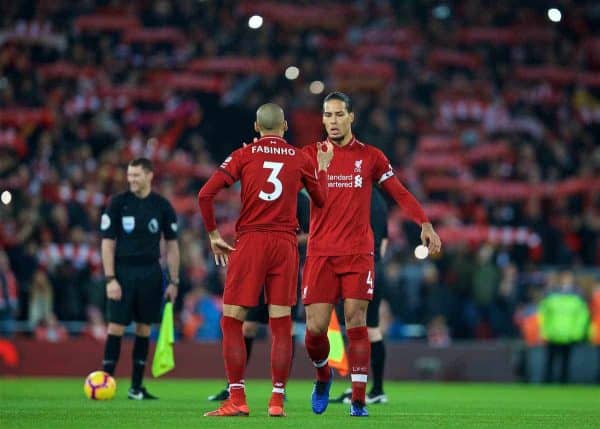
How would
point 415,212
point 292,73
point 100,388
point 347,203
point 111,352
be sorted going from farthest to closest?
point 292,73, point 111,352, point 100,388, point 347,203, point 415,212

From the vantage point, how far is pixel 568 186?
2536cm

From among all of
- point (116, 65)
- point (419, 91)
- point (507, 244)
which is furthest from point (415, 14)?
point (507, 244)

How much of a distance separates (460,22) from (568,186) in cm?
747

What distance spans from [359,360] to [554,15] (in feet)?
71.6

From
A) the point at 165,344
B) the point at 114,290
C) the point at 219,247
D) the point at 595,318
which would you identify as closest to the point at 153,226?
the point at 114,290

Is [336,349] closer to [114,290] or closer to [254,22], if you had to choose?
[114,290]

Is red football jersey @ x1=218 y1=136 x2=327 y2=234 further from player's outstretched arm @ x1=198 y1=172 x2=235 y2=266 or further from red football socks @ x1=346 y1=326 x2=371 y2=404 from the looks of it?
red football socks @ x1=346 y1=326 x2=371 y2=404

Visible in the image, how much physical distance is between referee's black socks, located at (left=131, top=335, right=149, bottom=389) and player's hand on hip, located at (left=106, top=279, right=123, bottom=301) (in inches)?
23.1

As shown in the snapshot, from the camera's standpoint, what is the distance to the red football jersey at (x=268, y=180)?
981 cm

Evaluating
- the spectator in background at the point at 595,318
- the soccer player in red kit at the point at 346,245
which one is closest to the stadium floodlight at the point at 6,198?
the spectator in background at the point at 595,318

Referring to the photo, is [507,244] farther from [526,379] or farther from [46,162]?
[46,162]

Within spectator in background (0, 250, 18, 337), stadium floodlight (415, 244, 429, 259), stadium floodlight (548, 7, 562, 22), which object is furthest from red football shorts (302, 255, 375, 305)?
stadium floodlight (548, 7, 562, 22)

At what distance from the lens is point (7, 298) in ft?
64.0

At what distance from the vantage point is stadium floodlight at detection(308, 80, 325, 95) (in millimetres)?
27528
